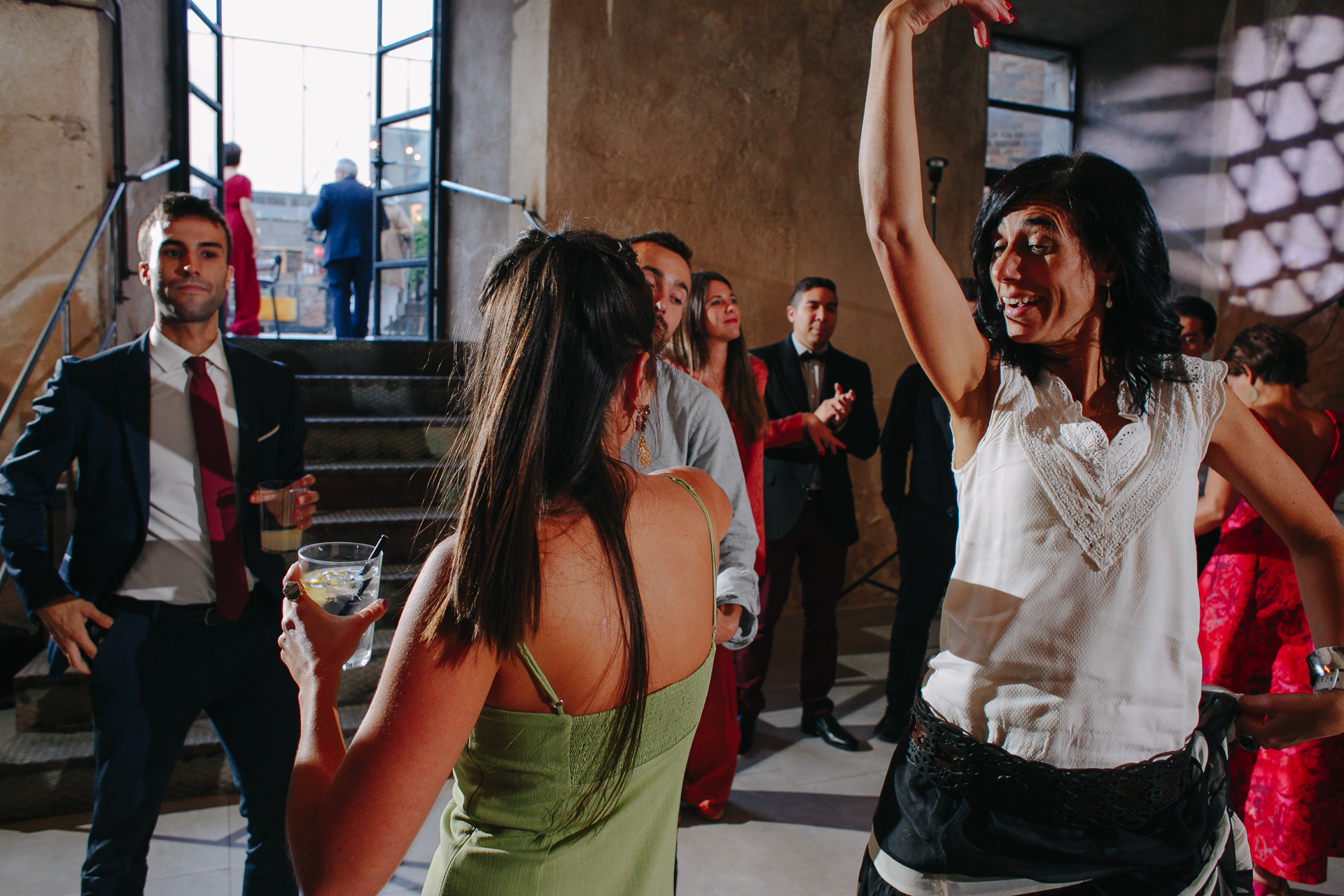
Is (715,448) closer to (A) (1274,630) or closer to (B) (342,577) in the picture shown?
(B) (342,577)

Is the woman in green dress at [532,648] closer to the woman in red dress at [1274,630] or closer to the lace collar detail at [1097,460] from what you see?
the lace collar detail at [1097,460]

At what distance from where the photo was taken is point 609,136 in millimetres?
4973

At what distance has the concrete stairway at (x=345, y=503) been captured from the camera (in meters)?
2.82

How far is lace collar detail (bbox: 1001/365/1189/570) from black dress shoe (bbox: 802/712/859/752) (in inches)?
100

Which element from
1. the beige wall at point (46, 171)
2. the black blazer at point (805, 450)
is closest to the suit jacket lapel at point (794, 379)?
the black blazer at point (805, 450)

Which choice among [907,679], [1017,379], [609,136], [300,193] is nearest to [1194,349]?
[907,679]

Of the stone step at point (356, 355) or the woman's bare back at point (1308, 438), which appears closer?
the woman's bare back at point (1308, 438)

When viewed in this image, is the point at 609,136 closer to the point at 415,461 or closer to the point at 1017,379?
the point at 415,461

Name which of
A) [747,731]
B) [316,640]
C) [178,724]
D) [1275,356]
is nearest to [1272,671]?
[1275,356]

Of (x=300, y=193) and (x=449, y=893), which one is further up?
(x=300, y=193)

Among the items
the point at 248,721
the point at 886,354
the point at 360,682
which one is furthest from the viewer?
the point at 886,354

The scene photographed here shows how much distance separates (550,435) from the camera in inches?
34.0

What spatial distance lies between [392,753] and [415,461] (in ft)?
13.1

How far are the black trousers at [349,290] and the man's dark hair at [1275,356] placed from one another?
5.85m
